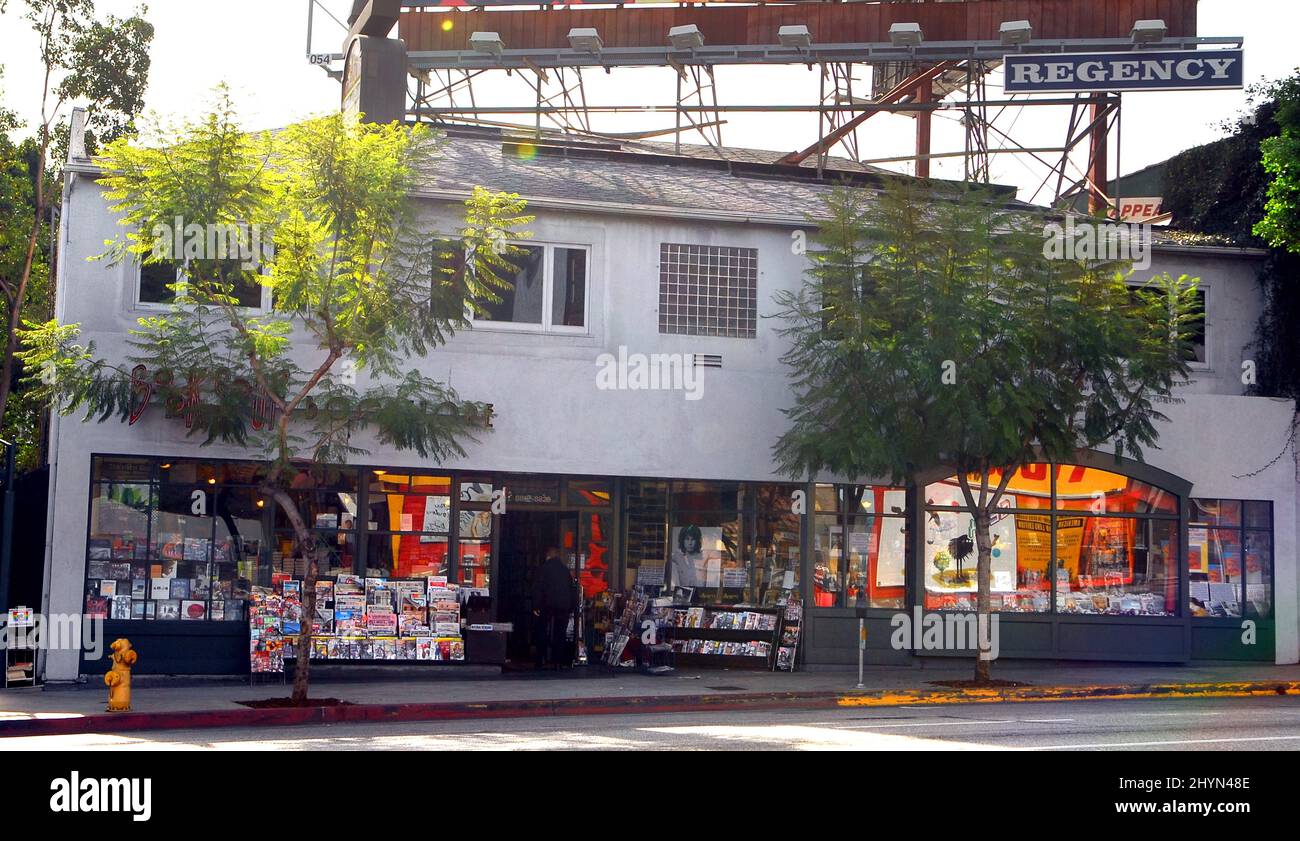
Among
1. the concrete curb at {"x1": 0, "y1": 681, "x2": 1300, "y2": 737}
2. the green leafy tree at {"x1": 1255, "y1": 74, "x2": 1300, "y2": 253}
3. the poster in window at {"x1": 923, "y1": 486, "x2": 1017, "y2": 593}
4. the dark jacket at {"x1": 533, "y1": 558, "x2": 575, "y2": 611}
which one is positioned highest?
the green leafy tree at {"x1": 1255, "y1": 74, "x2": 1300, "y2": 253}

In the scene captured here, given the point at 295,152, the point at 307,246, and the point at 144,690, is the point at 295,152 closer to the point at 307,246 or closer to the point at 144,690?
the point at 307,246

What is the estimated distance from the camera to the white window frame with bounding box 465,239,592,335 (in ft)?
67.4

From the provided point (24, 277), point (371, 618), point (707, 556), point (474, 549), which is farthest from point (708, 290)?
point (24, 277)

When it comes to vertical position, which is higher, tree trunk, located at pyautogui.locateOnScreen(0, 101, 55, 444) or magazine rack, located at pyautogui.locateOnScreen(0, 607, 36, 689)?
tree trunk, located at pyautogui.locateOnScreen(0, 101, 55, 444)

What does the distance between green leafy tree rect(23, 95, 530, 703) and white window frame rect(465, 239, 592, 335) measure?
317 centimetres

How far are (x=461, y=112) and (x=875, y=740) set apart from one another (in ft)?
61.0

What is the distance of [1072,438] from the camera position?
19.4m

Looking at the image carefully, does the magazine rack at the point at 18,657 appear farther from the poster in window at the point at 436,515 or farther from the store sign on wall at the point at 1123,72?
the store sign on wall at the point at 1123,72

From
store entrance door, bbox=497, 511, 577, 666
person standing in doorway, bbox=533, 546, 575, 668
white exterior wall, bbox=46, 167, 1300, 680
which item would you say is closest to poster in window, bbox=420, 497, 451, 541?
white exterior wall, bbox=46, 167, 1300, 680

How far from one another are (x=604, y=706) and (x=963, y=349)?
6.70 metres

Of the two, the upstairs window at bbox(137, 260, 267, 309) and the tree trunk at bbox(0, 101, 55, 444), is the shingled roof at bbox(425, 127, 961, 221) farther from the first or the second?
the tree trunk at bbox(0, 101, 55, 444)

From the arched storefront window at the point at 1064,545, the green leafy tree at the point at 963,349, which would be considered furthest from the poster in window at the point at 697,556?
the arched storefront window at the point at 1064,545

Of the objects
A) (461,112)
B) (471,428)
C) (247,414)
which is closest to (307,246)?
(247,414)

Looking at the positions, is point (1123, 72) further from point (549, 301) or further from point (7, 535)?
point (7, 535)
